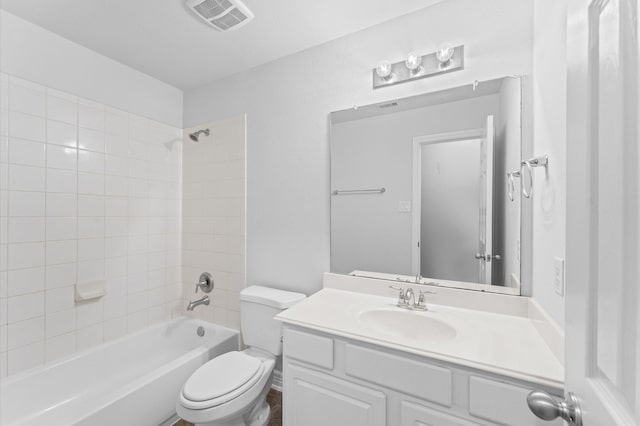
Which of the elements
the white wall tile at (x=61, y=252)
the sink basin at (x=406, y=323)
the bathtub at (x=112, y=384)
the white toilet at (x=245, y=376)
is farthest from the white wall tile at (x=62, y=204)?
the sink basin at (x=406, y=323)

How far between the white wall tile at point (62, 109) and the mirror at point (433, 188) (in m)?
1.68

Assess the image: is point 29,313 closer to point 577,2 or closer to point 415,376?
point 415,376

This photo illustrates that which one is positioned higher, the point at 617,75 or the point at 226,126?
the point at 226,126

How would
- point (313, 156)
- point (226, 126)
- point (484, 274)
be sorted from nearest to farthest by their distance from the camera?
point (484, 274) < point (313, 156) < point (226, 126)

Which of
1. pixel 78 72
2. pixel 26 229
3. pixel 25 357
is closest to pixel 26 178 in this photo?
pixel 26 229

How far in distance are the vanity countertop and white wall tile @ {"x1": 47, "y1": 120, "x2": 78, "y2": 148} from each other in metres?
→ 1.77

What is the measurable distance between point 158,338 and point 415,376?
208cm

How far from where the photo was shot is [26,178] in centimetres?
163

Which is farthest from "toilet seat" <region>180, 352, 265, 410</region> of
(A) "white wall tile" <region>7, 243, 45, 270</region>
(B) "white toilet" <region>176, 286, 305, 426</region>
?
(A) "white wall tile" <region>7, 243, 45, 270</region>

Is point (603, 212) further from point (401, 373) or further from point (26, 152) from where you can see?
point (26, 152)

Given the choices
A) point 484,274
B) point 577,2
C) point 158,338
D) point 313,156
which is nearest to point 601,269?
point 577,2

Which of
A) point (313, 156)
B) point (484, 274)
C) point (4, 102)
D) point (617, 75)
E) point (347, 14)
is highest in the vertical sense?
point (347, 14)

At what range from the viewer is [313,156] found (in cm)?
186

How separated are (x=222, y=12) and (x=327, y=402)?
1.95m
